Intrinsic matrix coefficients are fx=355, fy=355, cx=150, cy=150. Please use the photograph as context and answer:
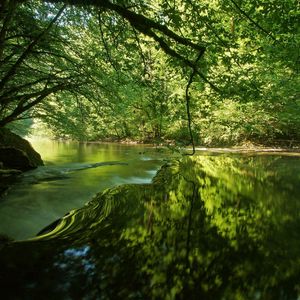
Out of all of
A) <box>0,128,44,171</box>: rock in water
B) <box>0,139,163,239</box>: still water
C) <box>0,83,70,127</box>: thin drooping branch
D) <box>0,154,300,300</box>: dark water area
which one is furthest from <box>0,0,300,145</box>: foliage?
<box>0,154,300,300</box>: dark water area

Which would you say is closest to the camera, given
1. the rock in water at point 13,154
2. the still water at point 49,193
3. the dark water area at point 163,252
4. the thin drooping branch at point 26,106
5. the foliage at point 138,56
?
the dark water area at point 163,252

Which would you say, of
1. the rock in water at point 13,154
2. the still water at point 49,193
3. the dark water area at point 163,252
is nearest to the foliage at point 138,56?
the rock in water at point 13,154

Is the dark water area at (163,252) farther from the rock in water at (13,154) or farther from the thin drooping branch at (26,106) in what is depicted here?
the rock in water at (13,154)

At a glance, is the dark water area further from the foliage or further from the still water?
the foliage

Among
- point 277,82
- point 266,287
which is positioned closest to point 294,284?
point 266,287

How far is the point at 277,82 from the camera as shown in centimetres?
2298

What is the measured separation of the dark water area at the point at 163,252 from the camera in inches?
192

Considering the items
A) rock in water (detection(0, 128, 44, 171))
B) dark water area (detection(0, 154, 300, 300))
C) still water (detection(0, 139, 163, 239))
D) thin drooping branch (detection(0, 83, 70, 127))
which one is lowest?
dark water area (detection(0, 154, 300, 300))

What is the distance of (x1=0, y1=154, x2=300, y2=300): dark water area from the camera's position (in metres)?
4.88

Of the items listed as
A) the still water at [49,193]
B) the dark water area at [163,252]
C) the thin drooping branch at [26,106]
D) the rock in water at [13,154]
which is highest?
the thin drooping branch at [26,106]

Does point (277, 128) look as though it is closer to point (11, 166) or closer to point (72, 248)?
point (11, 166)

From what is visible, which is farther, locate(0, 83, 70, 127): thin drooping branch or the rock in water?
the rock in water

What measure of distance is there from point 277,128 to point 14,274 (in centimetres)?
3098

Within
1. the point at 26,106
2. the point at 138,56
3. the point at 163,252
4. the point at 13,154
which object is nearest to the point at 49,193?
the point at 26,106
